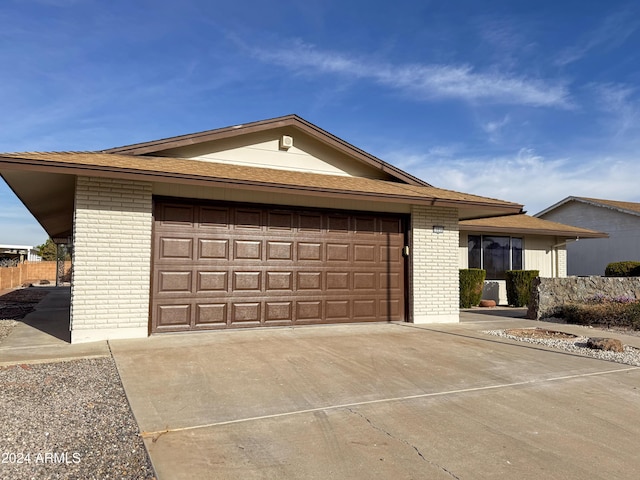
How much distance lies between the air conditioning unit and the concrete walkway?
467cm

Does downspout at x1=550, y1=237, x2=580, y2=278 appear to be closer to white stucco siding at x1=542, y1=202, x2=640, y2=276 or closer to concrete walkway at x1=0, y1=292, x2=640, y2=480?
white stucco siding at x1=542, y1=202, x2=640, y2=276

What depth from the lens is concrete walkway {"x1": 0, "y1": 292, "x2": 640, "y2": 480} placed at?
3.47 metres

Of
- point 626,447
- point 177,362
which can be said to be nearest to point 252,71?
point 177,362

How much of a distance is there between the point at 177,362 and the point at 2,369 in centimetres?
227

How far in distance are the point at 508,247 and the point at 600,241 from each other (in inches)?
413

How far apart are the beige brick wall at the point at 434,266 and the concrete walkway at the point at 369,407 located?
105 inches

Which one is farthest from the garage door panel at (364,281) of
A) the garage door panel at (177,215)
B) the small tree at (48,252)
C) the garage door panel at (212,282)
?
the small tree at (48,252)

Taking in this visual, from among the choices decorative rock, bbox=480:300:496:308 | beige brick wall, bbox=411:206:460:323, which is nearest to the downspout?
decorative rock, bbox=480:300:496:308

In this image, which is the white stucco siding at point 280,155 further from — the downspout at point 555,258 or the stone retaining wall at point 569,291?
the downspout at point 555,258

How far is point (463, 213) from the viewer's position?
1198 centimetres

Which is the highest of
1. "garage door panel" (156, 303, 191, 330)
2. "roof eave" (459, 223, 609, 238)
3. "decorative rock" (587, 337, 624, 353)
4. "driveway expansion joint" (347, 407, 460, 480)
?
"roof eave" (459, 223, 609, 238)

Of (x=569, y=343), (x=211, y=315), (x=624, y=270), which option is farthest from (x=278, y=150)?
(x=624, y=270)

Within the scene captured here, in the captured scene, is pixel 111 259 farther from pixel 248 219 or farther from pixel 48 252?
pixel 48 252

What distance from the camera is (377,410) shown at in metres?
4.62
